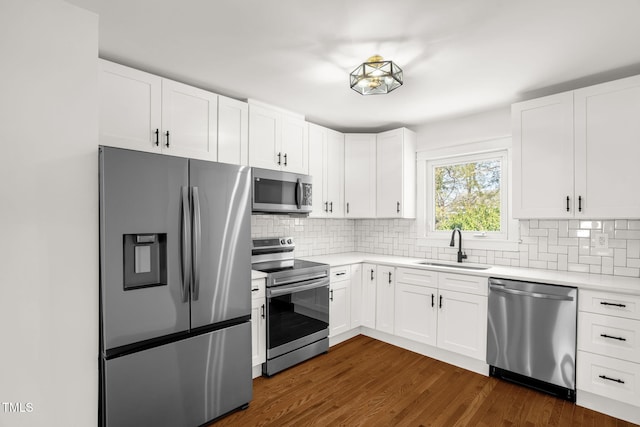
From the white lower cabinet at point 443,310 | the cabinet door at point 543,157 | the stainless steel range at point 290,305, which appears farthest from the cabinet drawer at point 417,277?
the cabinet door at point 543,157

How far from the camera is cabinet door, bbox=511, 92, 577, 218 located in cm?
263

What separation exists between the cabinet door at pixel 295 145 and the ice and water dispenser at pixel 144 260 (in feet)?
5.35

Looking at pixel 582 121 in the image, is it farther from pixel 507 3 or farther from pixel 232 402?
pixel 232 402

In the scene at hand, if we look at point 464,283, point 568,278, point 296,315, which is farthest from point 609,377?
point 296,315

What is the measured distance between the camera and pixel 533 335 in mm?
2531

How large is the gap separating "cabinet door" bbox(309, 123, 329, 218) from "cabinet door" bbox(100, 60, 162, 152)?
164cm

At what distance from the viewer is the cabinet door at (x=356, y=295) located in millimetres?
3564

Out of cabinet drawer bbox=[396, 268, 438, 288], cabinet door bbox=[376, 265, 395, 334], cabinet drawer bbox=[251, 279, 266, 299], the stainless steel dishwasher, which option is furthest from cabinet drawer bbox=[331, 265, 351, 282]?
the stainless steel dishwasher

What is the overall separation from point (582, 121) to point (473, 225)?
140 cm

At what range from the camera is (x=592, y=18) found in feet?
5.80

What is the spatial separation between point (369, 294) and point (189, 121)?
253cm

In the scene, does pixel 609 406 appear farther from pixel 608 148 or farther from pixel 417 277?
pixel 608 148

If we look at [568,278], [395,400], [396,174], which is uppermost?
[396,174]

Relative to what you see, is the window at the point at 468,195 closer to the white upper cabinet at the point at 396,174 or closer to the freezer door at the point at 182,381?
the white upper cabinet at the point at 396,174
